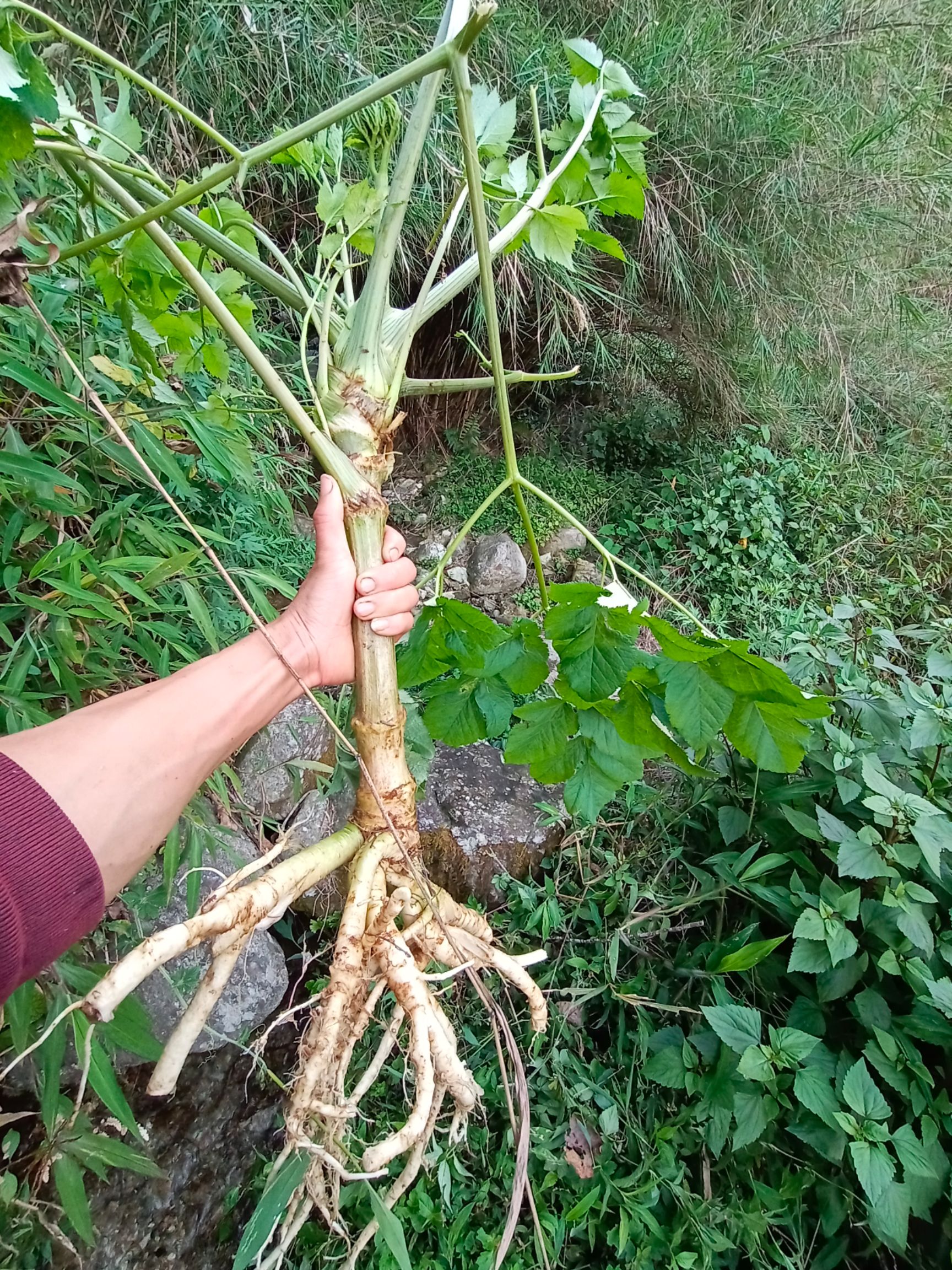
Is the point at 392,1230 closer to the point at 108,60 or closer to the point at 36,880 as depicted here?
the point at 36,880

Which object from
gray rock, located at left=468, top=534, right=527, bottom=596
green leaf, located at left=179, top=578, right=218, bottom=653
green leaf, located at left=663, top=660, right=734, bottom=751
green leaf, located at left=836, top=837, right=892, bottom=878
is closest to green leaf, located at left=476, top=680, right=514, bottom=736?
green leaf, located at left=663, top=660, right=734, bottom=751

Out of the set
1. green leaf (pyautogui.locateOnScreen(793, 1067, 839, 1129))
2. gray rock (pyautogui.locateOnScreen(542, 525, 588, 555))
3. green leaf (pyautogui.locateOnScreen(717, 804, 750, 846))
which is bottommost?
green leaf (pyautogui.locateOnScreen(793, 1067, 839, 1129))

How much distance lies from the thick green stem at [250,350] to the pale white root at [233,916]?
449mm

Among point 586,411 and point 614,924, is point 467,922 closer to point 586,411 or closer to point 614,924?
point 614,924

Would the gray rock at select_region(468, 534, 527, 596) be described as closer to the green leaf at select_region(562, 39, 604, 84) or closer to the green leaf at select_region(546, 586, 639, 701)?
the green leaf at select_region(562, 39, 604, 84)

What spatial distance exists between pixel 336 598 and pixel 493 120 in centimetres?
73

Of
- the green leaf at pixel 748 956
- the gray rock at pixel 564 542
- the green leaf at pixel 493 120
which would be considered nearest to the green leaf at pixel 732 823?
the green leaf at pixel 748 956

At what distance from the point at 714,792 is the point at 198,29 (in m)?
2.54

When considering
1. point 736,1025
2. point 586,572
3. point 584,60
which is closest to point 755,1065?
point 736,1025

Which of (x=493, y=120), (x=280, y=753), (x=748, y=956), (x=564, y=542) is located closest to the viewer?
(x=493, y=120)

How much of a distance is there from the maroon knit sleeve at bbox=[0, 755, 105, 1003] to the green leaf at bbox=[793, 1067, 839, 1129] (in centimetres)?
118

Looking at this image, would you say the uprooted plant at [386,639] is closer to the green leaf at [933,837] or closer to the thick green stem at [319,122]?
the thick green stem at [319,122]

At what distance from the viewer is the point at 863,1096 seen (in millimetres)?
1099

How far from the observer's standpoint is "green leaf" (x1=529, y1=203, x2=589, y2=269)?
0.85 m
